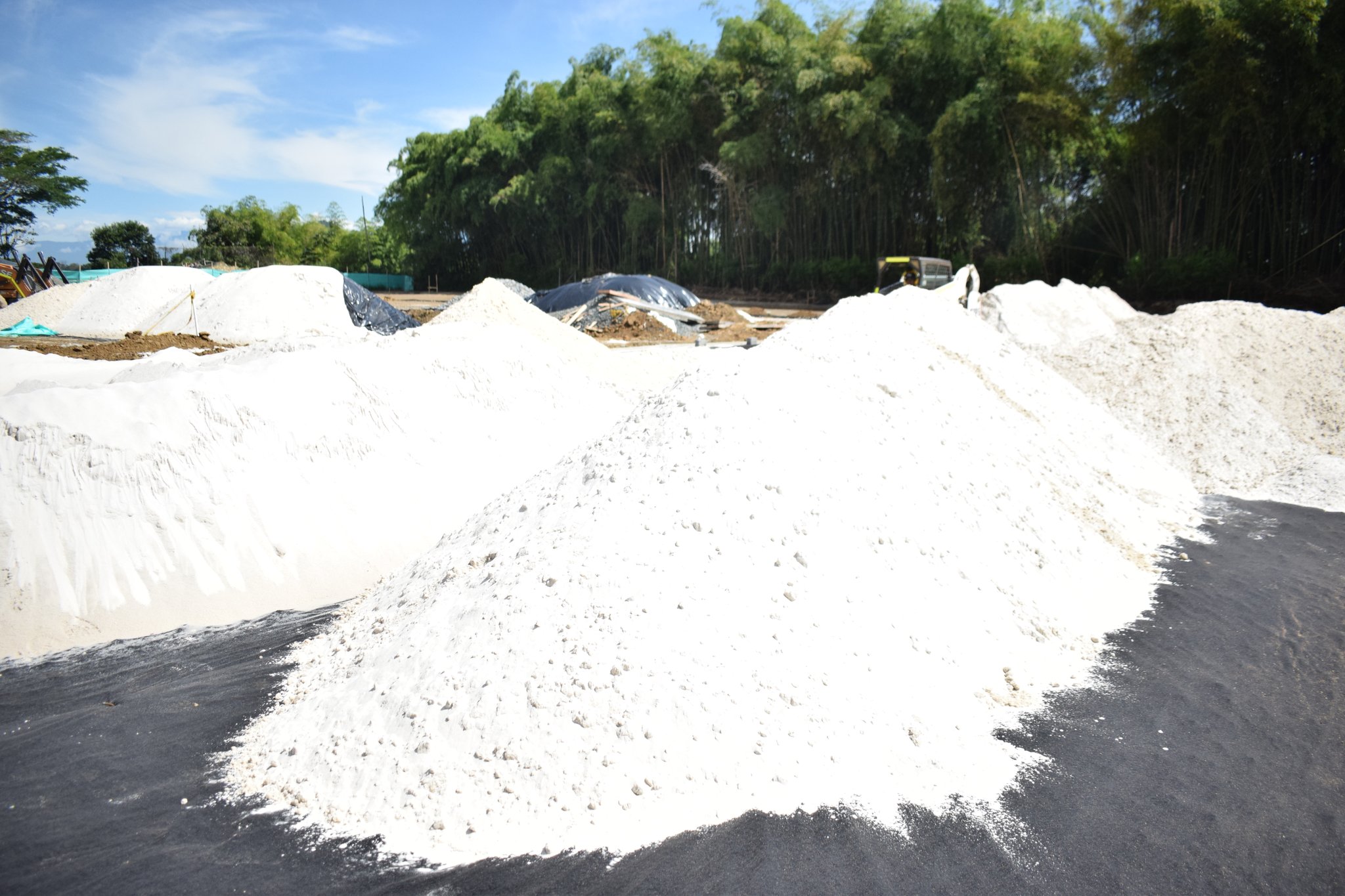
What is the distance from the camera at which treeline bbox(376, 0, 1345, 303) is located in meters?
8.52

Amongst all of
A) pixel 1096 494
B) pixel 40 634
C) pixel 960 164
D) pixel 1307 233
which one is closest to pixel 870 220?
pixel 960 164

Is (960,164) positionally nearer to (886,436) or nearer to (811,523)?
(886,436)

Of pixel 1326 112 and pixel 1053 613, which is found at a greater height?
pixel 1326 112

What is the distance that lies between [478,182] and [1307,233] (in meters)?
18.5

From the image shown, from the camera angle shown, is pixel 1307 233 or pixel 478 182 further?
pixel 478 182

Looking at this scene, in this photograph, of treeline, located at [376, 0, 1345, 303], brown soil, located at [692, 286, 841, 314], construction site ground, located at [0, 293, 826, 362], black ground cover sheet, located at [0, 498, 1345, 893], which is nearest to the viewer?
black ground cover sheet, located at [0, 498, 1345, 893]

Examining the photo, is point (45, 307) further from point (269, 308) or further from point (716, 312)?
point (716, 312)

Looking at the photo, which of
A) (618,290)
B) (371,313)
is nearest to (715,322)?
(618,290)

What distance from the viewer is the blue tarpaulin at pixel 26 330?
10.4 m

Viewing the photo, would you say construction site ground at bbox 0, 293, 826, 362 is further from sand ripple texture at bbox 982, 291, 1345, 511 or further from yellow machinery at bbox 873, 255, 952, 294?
sand ripple texture at bbox 982, 291, 1345, 511

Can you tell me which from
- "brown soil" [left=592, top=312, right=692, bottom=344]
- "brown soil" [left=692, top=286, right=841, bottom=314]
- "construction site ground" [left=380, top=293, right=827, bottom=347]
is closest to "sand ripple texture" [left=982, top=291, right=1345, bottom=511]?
"construction site ground" [left=380, top=293, right=827, bottom=347]

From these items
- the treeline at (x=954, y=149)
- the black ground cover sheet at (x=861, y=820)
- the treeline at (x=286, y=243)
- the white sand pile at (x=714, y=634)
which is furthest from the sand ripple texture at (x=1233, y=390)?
the treeline at (x=286, y=243)

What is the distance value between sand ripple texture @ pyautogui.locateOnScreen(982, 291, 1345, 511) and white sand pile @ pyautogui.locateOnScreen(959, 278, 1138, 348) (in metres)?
0.38

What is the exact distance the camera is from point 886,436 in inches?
130
